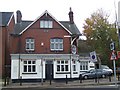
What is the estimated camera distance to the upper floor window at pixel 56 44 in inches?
1666

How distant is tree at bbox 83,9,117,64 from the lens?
199 ft

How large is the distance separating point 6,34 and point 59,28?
9738mm

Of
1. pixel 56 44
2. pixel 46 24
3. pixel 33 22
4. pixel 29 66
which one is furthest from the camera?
pixel 46 24

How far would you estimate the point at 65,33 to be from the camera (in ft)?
140

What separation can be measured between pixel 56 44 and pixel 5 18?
11443mm

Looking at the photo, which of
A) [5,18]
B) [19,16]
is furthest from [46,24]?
[5,18]

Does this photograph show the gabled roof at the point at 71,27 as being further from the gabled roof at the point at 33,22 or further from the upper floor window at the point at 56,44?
the upper floor window at the point at 56,44

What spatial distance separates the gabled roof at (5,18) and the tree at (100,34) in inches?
805

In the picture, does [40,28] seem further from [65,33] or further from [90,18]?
[90,18]

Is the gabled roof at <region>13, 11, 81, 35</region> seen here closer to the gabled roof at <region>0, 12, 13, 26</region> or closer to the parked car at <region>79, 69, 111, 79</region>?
the gabled roof at <region>0, 12, 13, 26</region>

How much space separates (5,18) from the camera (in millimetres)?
48250

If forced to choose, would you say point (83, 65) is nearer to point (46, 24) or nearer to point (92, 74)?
point (92, 74)

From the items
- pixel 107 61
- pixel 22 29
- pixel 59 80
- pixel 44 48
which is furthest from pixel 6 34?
pixel 107 61

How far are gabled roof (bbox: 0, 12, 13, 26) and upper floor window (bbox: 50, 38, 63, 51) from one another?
9.30m
